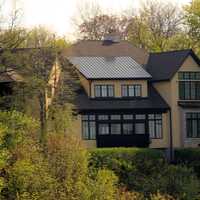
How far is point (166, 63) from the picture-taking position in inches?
2196

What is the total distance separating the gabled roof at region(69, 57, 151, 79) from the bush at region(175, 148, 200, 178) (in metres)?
5.90

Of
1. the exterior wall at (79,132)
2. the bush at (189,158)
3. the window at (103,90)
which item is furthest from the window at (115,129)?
the bush at (189,158)

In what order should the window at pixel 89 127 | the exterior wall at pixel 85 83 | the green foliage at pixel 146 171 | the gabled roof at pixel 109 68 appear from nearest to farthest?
the green foliage at pixel 146 171 < the window at pixel 89 127 < the exterior wall at pixel 85 83 < the gabled roof at pixel 109 68

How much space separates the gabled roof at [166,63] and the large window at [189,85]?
2.44 feet

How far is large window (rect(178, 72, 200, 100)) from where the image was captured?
54.1 meters

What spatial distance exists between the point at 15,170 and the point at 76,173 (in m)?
3.45

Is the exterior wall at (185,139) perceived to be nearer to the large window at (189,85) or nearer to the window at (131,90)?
the large window at (189,85)

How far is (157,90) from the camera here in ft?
179

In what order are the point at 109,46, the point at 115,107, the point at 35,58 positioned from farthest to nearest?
1. the point at 109,46
2. the point at 115,107
3. the point at 35,58

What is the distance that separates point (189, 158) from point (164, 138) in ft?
13.0

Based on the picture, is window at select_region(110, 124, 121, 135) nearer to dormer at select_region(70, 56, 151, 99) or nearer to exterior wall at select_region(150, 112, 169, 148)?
dormer at select_region(70, 56, 151, 99)

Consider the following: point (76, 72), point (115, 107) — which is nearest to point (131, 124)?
point (115, 107)

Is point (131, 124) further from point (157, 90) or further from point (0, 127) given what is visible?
point (0, 127)

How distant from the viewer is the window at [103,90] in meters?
53.1
